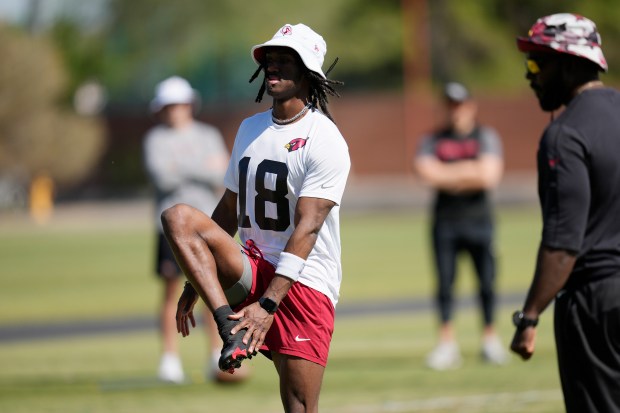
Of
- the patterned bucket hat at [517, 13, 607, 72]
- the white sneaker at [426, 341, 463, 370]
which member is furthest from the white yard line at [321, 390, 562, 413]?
the patterned bucket hat at [517, 13, 607, 72]

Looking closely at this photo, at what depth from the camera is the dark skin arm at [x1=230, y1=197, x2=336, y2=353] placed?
5.89 meters

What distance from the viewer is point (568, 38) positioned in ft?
17.9

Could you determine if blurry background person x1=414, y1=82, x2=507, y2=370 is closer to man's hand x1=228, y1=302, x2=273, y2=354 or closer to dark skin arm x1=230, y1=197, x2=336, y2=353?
dark skin arm x1=230, y1=197, x2=336, y2=353

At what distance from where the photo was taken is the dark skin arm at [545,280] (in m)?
5.31

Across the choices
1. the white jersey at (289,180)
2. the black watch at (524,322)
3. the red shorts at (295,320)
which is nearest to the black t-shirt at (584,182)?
the black watch at (524,322)

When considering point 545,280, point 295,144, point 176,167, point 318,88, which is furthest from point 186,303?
point 176,167

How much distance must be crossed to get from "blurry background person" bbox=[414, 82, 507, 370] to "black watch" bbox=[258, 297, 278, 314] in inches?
230

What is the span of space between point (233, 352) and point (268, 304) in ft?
1.10

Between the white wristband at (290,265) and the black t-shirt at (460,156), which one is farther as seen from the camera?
the black t-shirt at (460,156)

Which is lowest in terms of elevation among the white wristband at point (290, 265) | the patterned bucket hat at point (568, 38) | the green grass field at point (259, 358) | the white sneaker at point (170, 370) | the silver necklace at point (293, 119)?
the green grass field at point (259, 358)

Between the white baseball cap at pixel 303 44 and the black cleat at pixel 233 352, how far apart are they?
4.66 feet

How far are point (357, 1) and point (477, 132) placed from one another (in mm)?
50025

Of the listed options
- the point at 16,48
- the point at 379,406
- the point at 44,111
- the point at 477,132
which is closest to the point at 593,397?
the point at 379,406

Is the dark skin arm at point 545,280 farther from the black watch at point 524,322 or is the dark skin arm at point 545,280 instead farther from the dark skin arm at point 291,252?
the dark skin arm at point 291,252
